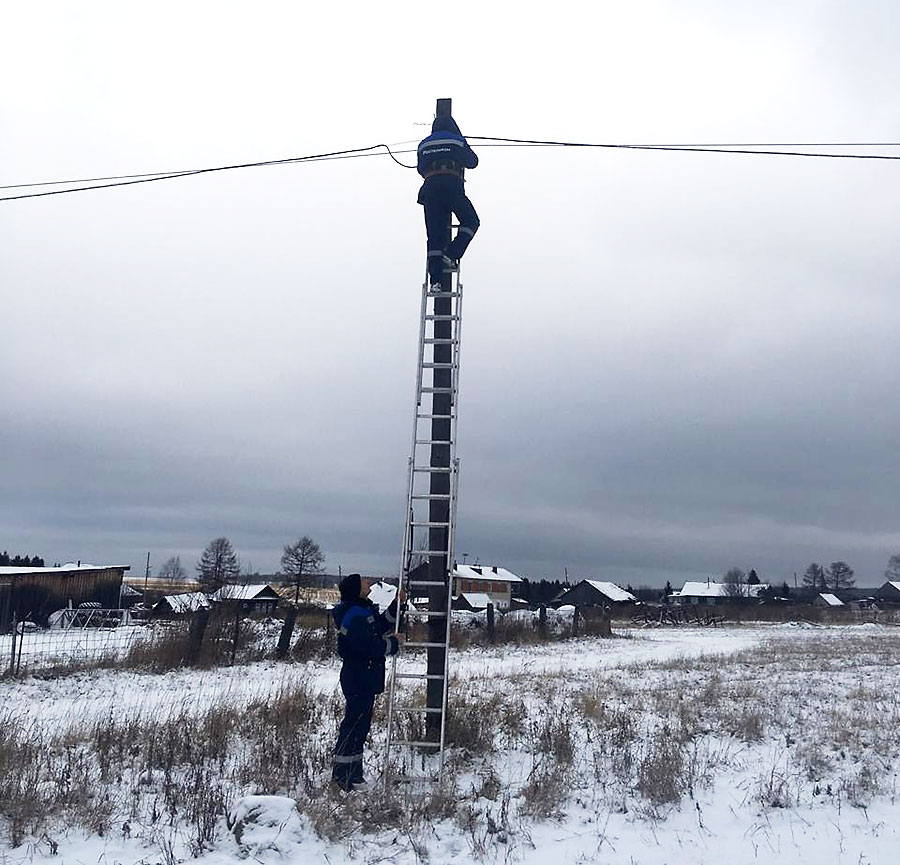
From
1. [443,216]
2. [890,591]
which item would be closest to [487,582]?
[890,591]

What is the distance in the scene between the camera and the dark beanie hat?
26.6ft

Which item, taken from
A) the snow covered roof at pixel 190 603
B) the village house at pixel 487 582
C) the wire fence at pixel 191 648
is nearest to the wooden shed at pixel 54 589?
the snow covered roof at pixel 190 603

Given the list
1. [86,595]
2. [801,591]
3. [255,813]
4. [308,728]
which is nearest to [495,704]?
[308,728]

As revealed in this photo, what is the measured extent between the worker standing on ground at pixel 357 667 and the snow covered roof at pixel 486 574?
88.9m

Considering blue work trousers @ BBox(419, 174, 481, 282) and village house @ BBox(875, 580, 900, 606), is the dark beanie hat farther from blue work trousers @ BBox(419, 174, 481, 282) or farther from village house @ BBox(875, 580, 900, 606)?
village house @ BBox(875, 580, 900, 606)

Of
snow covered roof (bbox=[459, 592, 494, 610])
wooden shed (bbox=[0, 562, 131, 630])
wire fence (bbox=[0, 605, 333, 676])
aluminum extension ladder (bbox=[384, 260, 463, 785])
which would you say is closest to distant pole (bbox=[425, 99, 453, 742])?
aluminum extension ladder (bbox=[384, 260, 463, 785])

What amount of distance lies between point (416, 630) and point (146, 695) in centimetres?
1077

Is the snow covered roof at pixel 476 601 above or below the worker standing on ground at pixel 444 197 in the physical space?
below

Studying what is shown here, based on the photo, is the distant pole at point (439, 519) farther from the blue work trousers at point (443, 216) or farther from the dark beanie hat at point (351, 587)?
the dark beanie hat at point (351, 587)

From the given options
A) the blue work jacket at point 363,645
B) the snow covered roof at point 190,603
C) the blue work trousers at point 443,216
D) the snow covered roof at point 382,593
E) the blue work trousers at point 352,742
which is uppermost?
the blue work trousers at point 443,216

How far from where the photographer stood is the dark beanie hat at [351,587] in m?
8.09

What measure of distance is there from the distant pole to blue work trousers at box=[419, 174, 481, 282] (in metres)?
0.09

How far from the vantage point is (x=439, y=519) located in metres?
8.91

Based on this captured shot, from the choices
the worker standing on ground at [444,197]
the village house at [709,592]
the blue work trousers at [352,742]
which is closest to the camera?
the blue work trousers at [352,742]
